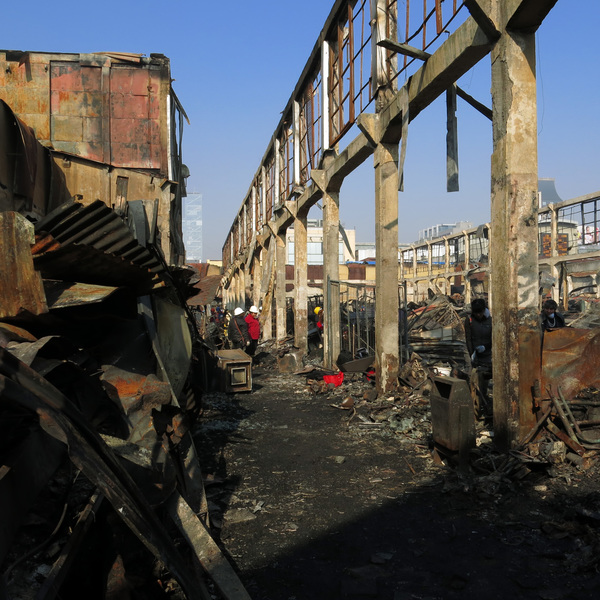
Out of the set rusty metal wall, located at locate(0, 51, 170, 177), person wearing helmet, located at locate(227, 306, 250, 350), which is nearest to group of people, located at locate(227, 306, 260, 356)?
person wearing helmet, located at locate(227, 306, 250, 350)

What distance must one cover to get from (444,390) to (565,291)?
57.0 ft

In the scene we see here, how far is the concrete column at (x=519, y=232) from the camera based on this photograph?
18.8ft

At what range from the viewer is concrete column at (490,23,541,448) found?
5742 mm

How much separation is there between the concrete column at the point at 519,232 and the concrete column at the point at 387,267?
12.3 ft

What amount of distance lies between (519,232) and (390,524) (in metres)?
3.32

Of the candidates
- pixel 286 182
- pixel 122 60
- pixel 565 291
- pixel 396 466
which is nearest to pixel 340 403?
pixel 396 466

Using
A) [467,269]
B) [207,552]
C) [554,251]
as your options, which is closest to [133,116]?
[207,552]

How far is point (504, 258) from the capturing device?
5.86 metres

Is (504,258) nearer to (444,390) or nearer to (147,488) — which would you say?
(444,390)

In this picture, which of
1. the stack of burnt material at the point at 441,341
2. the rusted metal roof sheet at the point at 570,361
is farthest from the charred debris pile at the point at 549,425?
the stack of burnt material at the point at 441,341

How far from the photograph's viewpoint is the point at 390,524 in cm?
448

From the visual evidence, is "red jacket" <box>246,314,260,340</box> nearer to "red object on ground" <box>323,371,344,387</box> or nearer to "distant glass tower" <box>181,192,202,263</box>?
"red object on ground" <box>323,371,344,387</box>

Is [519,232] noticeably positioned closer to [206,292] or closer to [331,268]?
[206,292]

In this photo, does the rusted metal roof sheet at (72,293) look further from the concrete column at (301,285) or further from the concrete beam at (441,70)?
the concrete column at (301,285)
